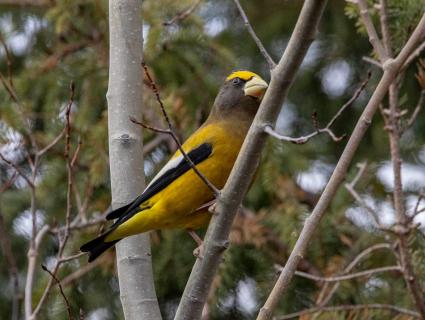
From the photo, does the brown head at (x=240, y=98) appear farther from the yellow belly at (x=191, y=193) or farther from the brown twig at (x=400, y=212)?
the brown twig at (x=400, y=212)

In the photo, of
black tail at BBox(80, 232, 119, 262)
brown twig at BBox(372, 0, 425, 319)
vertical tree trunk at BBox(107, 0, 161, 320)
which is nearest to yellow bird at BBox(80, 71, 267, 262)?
black tail at BBox(80, 232, 119, 262)

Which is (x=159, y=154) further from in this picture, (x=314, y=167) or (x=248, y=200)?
(x=314, y=167)

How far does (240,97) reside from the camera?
432 cm

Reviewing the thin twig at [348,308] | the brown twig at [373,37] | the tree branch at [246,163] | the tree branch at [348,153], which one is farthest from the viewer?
the thin twig at [348,308]

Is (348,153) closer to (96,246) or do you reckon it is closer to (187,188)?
(187,188)

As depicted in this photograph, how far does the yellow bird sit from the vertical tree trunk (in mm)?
105

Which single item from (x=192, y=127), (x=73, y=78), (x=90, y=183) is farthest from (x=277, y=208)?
(x=73, y=78)

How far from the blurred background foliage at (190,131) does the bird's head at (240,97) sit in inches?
19.2

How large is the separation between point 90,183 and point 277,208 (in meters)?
1.02

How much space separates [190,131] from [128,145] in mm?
1482

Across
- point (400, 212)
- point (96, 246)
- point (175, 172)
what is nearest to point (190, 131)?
point (175, 172)

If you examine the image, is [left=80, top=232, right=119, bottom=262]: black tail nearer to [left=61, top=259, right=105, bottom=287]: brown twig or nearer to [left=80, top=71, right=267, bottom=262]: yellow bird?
[left=80, top=71, right=267, bottom=262]: yellow bird

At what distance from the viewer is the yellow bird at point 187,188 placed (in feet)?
12.2

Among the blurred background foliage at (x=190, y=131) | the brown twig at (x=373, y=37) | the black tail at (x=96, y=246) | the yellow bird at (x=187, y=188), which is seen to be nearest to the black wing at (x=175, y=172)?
the yellow bird at (x=187, y=188)
